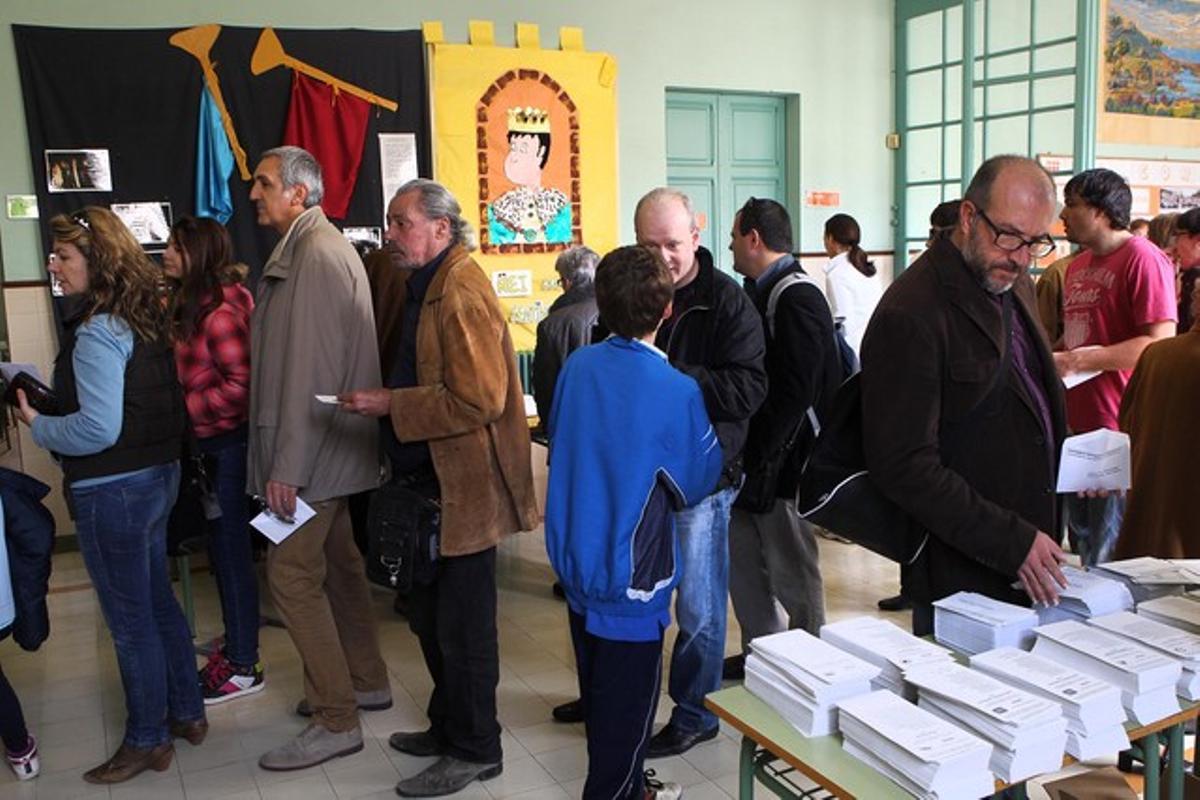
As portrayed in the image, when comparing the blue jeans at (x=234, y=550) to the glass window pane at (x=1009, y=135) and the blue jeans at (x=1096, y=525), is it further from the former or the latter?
the glass window pane at (x=1009, y=135)

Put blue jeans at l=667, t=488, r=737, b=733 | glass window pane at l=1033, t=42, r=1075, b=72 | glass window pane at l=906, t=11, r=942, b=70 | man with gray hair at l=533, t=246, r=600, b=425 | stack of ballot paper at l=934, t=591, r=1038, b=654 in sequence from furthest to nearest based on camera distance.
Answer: glass window pane at l=906, t=11, r=942, b=70, glass window pane at l=1033, t=42, r=1075, b=72, man with gray hair at l=533, t=246, r=600, b=425, blue jeans at l=667, t=488, r=737, b=733, stack of ballot paper at l=934, t=591, r=1038, b=654

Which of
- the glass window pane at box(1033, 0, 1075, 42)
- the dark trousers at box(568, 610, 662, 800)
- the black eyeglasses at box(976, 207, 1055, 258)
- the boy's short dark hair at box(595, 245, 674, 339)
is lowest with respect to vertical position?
the dark trousers at box(568, 610, 662, 800)

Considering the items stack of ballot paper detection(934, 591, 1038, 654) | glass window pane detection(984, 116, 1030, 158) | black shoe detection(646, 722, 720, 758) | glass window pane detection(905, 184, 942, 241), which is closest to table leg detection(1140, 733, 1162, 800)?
stack of ballot paper detection(934, 591, 1038, 654)

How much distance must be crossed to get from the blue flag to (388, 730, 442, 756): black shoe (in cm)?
342

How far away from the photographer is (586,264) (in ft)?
14.0

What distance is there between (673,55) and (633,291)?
4.83 meters

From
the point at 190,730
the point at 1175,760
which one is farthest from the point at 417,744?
the point at 1175,760

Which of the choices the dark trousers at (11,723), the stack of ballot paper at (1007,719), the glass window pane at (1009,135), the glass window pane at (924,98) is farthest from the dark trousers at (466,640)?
the glass window pane at (924,98)

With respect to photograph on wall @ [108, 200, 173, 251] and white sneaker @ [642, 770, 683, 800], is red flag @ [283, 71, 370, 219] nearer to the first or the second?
photograph on wall @ [108, 200, 173, 251]

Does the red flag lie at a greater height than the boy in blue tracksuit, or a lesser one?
greater

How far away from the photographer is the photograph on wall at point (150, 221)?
5.38 meters

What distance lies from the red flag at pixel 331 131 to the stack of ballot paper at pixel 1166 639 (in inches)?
189

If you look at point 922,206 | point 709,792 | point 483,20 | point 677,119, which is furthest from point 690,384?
point 922,206

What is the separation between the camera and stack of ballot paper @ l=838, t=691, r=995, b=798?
1.46 m
